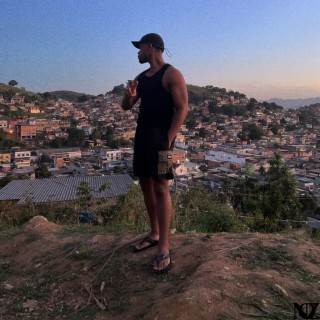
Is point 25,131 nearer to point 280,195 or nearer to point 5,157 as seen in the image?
point 5,157

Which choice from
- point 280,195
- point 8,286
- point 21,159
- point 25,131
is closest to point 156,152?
point 8,286

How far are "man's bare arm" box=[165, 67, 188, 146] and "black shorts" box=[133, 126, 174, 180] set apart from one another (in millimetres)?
75

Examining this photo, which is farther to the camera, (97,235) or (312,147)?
(312,147)

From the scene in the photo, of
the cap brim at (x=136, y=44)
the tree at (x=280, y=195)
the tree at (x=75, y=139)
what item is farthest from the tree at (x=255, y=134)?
the cap brim at (x=136, y=44)

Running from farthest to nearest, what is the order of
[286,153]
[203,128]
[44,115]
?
[44,115] < [203,128] < [286,153]

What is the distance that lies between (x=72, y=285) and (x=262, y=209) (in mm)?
4457

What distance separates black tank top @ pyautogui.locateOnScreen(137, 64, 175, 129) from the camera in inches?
89.0

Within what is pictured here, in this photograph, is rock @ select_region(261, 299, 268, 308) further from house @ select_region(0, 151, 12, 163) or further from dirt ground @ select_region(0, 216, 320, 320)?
house @ select_region(0, 151, 12, 163)

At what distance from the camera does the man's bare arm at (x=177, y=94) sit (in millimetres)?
2213

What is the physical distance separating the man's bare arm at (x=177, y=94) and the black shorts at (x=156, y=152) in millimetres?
75

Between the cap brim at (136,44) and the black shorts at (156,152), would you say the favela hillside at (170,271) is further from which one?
the cap brim at (136,44)

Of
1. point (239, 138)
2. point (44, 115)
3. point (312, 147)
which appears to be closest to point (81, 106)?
point (44, 115)

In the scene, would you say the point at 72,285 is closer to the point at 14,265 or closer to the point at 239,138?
the point at 14,265

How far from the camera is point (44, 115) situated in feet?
188
